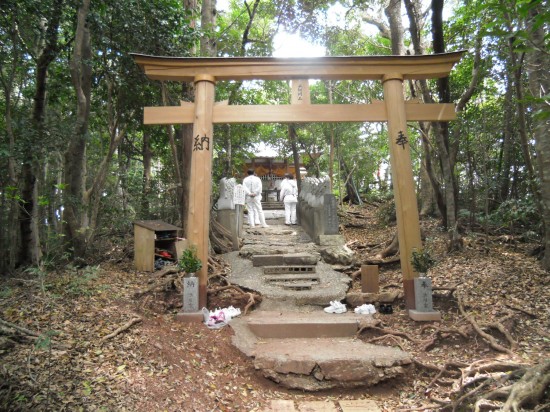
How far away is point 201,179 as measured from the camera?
6031mm

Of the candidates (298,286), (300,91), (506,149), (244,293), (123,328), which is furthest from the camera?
(506,149)

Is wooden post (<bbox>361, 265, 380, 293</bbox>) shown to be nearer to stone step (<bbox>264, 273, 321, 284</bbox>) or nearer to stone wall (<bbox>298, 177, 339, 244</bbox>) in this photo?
stone step (<bbox>264, 273, 321, 284</bbox>)

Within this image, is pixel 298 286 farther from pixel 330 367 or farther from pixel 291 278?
pixel 330 367

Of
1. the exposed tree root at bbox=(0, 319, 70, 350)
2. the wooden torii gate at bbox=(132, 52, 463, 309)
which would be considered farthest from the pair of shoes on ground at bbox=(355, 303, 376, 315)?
the exposed tree root at bbox=(0, 319, 70, 350)

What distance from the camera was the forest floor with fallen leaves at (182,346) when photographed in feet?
11.7

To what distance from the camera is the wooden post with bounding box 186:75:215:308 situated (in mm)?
5980

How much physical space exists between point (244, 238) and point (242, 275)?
3288mm

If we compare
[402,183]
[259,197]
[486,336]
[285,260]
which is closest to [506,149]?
[402,183]

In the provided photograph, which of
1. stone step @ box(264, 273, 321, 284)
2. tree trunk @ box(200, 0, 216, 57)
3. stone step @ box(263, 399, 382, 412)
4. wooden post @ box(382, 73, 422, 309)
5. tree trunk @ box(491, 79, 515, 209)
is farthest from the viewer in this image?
tree trunk @ box(200, 0, 216, 57)

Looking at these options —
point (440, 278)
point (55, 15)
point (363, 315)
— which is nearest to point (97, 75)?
point (55, 15)

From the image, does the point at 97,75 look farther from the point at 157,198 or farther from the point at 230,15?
the point at 230,15

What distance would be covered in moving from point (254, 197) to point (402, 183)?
21.7 ft

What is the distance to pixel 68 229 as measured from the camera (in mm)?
7543

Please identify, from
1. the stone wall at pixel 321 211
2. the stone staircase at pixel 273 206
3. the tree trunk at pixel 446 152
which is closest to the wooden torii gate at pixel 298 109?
the tree trunk at pixel 446 152
